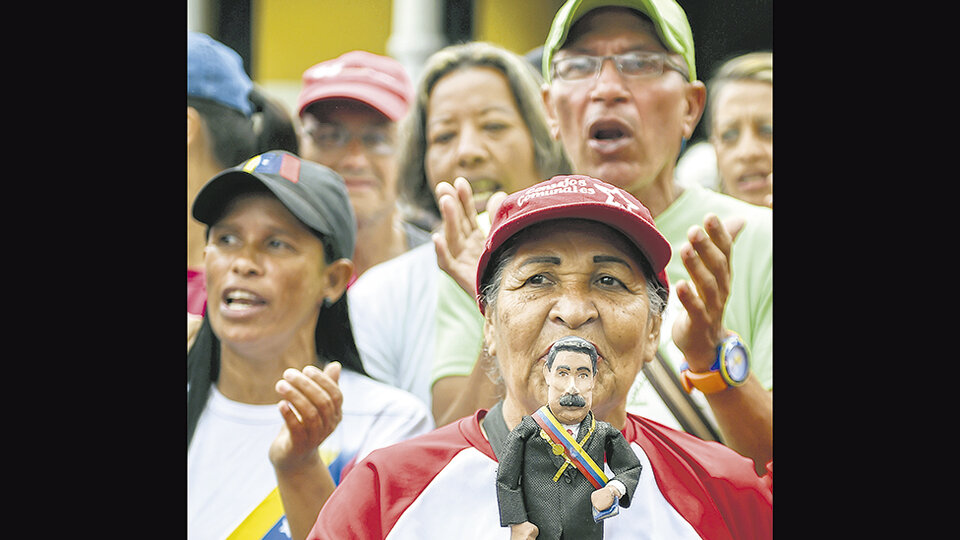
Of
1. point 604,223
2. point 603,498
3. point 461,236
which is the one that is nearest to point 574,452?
point 603,498

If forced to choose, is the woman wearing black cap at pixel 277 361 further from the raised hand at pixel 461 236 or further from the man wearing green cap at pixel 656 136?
the man wearing green cap at pixel 656 136

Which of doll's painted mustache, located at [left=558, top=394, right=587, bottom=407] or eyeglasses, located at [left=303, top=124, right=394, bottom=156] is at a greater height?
eyeglasses, located at [left=303, top=124, right=394, bottom=156]

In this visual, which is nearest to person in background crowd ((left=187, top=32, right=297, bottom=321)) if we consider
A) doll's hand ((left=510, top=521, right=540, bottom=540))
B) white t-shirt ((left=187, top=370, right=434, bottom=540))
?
white t-shirt ((left=187, top=370, right=434, bottom=540))

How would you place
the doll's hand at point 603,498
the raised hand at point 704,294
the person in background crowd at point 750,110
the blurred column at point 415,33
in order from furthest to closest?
the blurred column at point 415,33 < the person in background crowd at point 750,110 < the raised hand at point 704,294 < the doll's hand at point 603,498

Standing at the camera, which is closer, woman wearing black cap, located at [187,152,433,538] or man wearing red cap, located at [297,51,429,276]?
woman wearing black cap, located at [187,152,433,538]

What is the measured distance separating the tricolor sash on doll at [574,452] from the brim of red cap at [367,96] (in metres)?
1.59

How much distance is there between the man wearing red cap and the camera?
435 cm

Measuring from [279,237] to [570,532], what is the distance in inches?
63.2

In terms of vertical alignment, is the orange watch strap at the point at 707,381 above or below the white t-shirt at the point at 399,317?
below

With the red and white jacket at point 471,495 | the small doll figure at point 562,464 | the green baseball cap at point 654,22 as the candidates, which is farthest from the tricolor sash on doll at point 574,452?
the green baseball cap at point 654,22

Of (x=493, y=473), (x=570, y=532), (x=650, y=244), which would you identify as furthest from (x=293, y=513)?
(x=650, y=244)

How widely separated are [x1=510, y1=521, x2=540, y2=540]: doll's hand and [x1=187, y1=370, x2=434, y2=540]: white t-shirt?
3.09 ft

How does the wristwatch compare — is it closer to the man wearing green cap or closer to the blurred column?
the man wearing green cap

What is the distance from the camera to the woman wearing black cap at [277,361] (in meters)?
4.11
